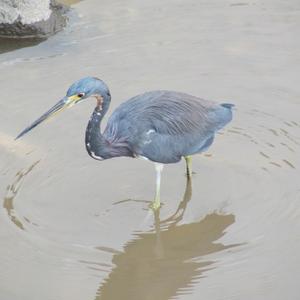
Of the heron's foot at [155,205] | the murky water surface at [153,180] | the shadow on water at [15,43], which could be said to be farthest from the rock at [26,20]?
the heron's foot at [155,205]

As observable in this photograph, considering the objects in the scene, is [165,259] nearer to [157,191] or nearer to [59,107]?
[157,191]

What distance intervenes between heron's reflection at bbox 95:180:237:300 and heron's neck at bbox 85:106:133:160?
25.3 inches

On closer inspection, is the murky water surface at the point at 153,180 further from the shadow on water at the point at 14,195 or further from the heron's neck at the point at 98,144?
the heron's neck at the point at 98,144

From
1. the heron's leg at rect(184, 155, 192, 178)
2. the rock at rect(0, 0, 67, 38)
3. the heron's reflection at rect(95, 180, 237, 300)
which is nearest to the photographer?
the heron's reflection at rect(95, 180, 237, 300)

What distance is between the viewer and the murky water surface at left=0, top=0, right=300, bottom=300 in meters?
5.54

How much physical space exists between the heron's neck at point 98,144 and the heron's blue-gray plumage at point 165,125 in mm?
45

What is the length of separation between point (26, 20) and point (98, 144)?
4.17m

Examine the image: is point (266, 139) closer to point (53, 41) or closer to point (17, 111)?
point (17, 111)

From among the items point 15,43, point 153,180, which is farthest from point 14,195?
point 15,43

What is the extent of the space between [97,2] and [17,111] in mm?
3217

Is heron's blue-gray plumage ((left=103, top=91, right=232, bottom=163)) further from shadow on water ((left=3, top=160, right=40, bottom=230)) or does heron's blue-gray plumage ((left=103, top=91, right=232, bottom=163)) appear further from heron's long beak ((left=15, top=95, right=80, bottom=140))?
shadow on water ((left=3, top=160, right=40, bottom=230))

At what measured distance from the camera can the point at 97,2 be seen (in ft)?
34.3

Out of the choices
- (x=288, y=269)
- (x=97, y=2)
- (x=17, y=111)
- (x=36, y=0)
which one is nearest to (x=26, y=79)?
(x=17, y=111)

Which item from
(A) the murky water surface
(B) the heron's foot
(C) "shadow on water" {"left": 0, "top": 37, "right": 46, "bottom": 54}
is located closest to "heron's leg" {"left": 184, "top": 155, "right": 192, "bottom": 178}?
(A) the murky water surface
